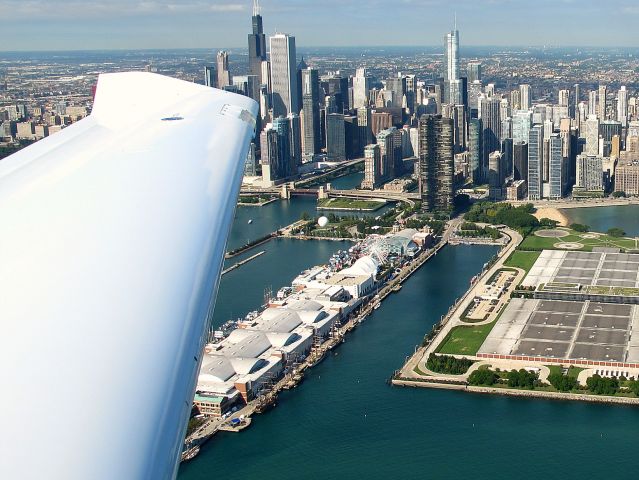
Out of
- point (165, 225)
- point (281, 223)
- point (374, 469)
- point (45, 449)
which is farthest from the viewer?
point (281, 223)

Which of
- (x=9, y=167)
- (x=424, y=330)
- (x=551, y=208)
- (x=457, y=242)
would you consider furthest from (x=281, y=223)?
(x=9, y=167)

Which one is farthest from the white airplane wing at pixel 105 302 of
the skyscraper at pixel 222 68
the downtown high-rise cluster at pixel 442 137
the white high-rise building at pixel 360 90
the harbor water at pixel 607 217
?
the skyscraper at pixel 222 68

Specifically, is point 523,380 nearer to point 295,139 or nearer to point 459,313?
point 459,313

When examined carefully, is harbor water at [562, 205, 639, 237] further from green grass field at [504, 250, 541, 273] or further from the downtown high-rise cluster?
green grass field at [504, 250, 541, 273]

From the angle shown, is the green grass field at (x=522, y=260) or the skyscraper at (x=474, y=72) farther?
the skyscraper at (x=474, y=72)

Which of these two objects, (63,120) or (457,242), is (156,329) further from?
(63,120)

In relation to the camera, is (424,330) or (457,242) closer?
(424,330)

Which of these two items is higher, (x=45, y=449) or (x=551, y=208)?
(x=45, y=449)

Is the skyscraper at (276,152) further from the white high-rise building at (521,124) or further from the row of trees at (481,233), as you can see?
the row of trees at (481,233)
